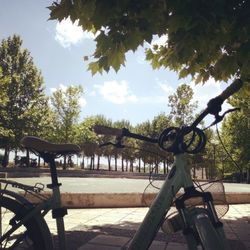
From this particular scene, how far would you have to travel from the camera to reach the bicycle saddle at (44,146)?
3.03 metres

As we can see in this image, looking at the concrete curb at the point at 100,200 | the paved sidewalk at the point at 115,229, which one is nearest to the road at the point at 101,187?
the concrete curb at the point at 100,200

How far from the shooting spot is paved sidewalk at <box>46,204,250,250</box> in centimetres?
505

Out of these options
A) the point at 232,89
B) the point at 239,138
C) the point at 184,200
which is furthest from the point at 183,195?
the point at 239,138

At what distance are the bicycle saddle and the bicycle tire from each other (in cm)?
130

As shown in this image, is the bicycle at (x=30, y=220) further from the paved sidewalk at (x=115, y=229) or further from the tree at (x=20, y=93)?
the tree at (x=20, y=93)

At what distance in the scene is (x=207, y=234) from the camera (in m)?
2.15

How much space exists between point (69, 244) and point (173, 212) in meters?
2.83

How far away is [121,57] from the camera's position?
374 centimetres

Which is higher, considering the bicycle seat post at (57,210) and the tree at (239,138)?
the tree at (239,138)

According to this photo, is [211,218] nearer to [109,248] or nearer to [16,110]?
[109,248]

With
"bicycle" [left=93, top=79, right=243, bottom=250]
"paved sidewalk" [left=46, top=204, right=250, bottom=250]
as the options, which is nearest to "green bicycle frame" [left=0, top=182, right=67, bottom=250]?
"bicycle" [left=93, top=79, right=243, bottom=250]

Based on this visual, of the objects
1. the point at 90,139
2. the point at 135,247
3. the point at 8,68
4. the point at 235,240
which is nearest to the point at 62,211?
the point at 135,247

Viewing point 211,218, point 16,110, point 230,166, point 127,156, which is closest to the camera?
point 211,218

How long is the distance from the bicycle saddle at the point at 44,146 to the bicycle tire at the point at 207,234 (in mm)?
1298
